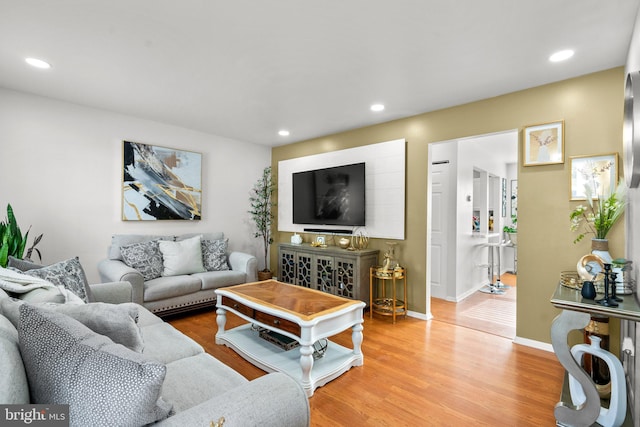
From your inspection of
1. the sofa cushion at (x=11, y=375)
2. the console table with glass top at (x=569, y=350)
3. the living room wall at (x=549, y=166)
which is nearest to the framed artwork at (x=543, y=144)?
the living room wall at (x=549, y=166)

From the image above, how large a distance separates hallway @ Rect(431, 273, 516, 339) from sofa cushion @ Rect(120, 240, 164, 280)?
3449 mm

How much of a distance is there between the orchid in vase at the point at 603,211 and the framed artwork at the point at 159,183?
177 inches

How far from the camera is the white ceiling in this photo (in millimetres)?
1914

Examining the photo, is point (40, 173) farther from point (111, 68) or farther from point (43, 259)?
point (111, 68)

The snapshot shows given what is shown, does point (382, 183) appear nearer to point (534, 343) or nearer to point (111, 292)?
point (534, 343)

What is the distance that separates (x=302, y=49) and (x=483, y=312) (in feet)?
12.4

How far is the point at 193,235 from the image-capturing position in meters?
4.36

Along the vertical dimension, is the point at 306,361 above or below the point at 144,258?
below

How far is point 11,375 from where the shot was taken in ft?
2.70

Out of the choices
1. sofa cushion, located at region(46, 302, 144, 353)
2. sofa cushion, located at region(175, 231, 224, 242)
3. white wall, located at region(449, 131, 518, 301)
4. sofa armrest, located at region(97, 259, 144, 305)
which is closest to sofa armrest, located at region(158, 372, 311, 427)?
sofa cushion, located at region(46, 302, 144, 353)

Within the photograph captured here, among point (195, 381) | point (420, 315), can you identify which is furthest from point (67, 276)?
point (420, 315)

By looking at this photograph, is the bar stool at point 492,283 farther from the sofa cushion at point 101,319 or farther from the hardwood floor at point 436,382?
the sofa cushion at point 101,319

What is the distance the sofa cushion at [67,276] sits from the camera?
193cm

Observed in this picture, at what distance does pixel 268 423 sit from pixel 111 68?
307 centimetres
